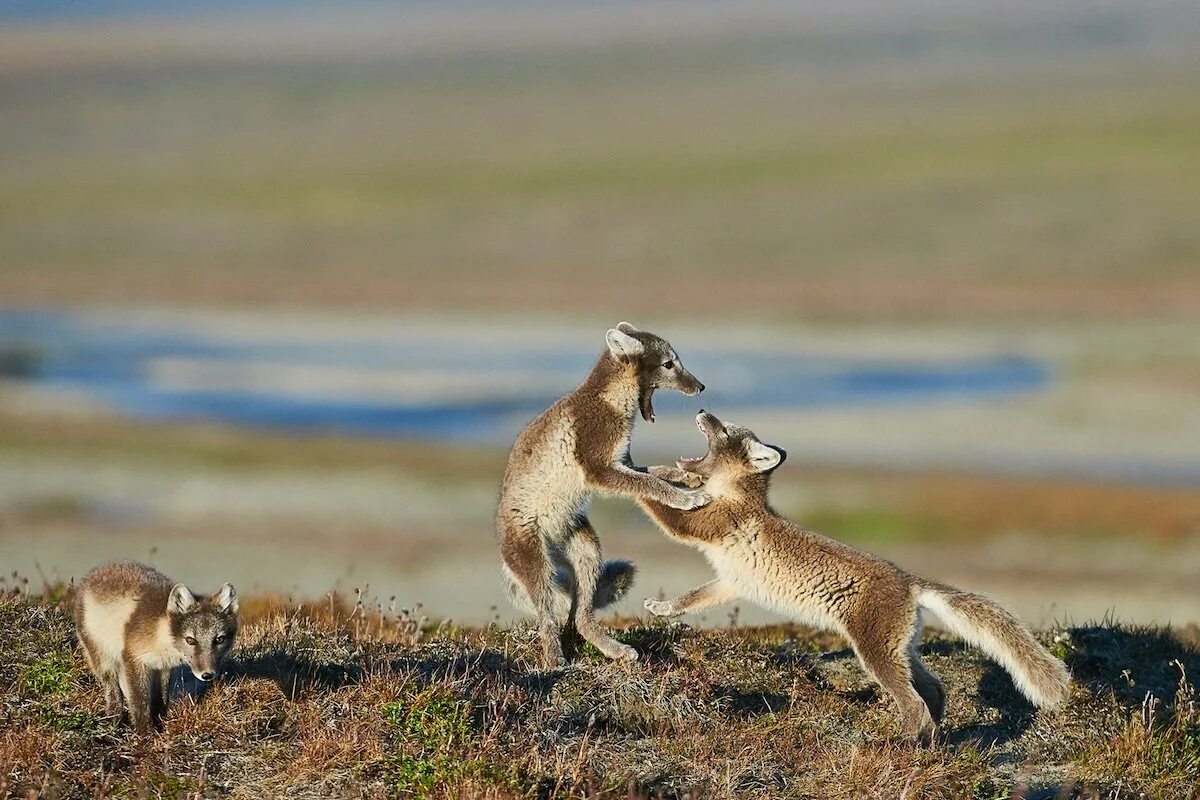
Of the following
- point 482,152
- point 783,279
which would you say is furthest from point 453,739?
point 482,152

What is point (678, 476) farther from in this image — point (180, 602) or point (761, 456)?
point (180, 602)

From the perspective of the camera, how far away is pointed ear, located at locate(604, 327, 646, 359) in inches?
441

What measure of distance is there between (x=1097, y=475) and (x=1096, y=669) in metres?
15.4

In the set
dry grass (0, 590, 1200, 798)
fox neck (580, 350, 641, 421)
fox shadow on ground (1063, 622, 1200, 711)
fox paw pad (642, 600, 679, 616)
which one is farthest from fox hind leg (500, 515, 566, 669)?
fox shadow on ground (1063, 622, 1200, 711)

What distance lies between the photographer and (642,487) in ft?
35.9

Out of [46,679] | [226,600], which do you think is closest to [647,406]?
[226,600]

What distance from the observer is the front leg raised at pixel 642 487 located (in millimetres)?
10828

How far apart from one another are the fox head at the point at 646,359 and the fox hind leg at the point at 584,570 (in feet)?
3.23

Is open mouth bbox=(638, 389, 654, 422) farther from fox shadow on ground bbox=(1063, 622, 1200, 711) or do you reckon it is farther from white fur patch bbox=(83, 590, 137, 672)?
white fur patch bbox=(83, 590, 137, 672)

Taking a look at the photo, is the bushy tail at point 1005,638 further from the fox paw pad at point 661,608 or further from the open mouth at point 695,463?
the open mouth at point 695,463

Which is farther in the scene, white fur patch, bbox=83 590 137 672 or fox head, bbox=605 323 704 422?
fox head, bbox=605 323 704 422

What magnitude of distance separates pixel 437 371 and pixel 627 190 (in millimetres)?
46342

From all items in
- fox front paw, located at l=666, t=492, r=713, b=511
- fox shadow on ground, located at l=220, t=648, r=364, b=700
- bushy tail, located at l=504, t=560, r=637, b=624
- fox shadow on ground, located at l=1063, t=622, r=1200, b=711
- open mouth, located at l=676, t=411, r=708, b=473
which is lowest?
fox shadow on ground, located at l=1063, t=622, r=1200, b=711

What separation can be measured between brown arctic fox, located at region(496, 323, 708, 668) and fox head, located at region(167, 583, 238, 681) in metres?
2.48
